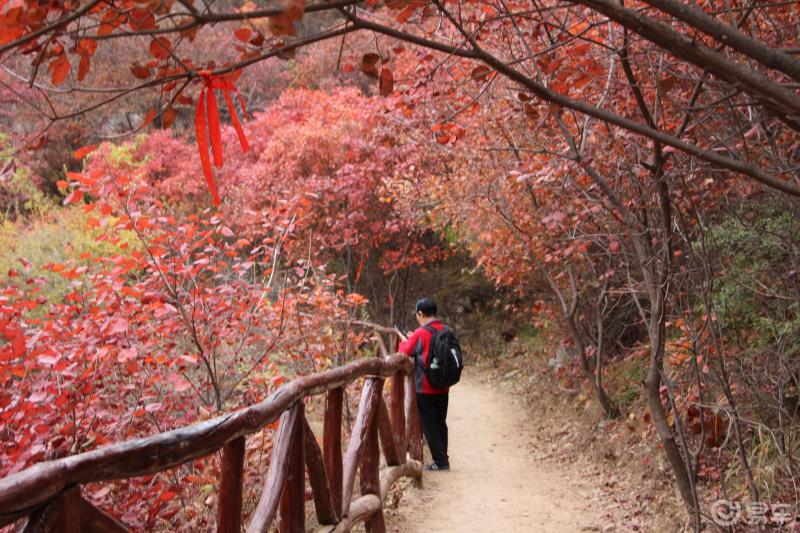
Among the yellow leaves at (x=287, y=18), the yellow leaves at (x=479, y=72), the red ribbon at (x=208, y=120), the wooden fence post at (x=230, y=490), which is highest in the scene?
the yellow leaves at (x=479, y=72)

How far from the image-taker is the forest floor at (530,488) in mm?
5465

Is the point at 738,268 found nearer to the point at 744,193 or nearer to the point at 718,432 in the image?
the point at 744,193

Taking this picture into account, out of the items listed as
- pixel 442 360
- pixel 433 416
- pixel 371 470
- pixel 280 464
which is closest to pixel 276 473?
pixel 280 464

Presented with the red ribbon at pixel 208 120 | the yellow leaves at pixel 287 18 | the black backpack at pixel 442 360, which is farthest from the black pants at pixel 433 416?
the yellow leaves at pixel 287 18

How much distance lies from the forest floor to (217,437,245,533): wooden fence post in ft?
9.35

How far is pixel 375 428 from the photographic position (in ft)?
16.3

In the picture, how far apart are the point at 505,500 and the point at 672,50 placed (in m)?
4.98

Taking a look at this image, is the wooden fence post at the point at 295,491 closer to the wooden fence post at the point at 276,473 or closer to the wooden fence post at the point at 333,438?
the wooden fence post at the point at 276,473

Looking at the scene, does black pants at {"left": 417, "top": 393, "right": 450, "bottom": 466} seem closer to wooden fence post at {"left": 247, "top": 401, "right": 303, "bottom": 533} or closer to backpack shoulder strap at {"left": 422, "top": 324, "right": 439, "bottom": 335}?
backpack shoulder strap at {"left": 422, "top": 324, "right": 439, "bottom": 335}

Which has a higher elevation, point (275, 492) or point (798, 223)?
point (798, 223)

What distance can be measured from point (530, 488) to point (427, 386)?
1427 millimetres

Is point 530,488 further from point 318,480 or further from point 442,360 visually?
point 318,480

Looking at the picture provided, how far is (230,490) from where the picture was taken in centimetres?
272

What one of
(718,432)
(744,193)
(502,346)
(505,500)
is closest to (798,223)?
(744,193)
